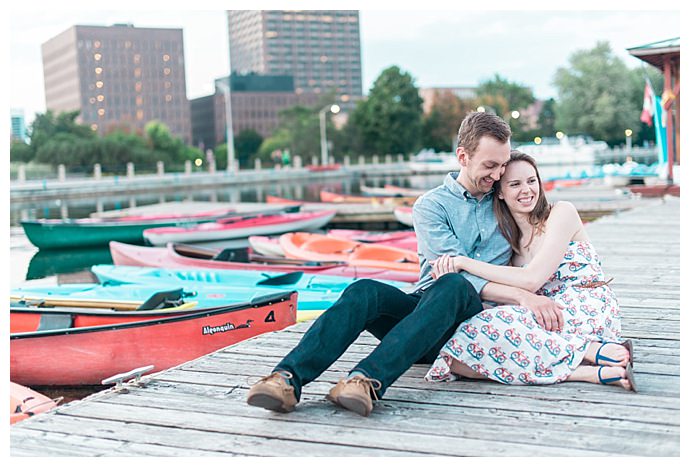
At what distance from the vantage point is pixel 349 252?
468 inches

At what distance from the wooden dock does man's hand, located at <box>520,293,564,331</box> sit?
28 centimetres

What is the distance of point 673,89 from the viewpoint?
57.5 ft

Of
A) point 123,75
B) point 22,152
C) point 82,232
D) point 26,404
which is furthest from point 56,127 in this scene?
point 26,404

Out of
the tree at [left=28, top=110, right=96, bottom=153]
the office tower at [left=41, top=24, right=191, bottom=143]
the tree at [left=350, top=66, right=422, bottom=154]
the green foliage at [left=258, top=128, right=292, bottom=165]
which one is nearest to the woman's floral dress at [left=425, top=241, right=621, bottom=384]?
the tree at [left=28, top=110, right=96, bottom=153]

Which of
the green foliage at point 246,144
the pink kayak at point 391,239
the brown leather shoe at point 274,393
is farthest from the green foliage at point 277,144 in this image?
the brown leather shoe at point 274,393

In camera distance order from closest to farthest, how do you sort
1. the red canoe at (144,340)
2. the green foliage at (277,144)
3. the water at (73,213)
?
the red canoe at (144,340) < the water at (73,213) < the green foliage at (277,144)

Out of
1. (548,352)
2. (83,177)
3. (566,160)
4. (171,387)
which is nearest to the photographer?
(548,352)

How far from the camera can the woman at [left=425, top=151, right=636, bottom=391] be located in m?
3.59

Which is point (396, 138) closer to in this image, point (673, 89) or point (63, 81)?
point (673, 89)

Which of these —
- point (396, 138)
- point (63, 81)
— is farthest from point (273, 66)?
point (396, 138)

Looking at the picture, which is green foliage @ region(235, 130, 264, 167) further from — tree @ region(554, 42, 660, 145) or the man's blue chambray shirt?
the man's blue chambray shirt

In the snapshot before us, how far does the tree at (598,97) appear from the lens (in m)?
74.7

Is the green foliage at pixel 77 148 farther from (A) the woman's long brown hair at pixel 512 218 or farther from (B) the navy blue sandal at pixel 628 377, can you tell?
(B) the navy blue sandal at pixel 628 377

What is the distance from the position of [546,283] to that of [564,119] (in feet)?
252
